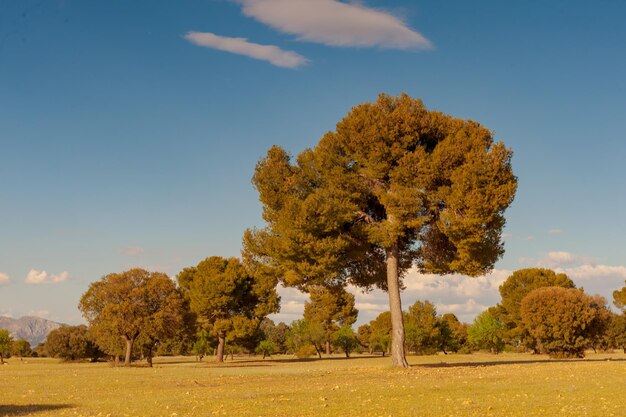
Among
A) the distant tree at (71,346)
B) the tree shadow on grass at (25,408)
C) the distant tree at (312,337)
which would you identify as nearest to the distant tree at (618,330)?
the distant tree at (312,337)

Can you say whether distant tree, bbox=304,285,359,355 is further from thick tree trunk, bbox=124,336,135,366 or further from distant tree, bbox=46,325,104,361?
thick tree trunk, bbox=124,336,135,366

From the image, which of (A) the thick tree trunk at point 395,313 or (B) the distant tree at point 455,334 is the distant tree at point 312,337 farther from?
(A) the thick tree trunk at point 395,313

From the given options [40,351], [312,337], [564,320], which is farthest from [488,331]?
[40,351]

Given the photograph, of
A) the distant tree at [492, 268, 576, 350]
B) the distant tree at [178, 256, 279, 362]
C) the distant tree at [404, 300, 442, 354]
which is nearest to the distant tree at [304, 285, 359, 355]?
the distant tree at [404, 300, 442, 354]

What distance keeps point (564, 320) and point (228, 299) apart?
38.2 metres

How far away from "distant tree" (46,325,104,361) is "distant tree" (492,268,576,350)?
68728 millimetres

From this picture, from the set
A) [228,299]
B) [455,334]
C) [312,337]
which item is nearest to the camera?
[228,299]

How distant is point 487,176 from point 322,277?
12.4 metres

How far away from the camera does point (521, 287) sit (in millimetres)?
101375

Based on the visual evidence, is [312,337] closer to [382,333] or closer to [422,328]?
[422,328]

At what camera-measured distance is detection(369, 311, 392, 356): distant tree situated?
121500 millimetres

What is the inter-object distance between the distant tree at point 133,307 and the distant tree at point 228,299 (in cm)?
1014

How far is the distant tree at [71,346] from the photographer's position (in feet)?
320

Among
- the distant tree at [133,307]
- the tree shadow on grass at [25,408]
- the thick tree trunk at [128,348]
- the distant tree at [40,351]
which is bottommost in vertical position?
the distant tree at [40,351]
